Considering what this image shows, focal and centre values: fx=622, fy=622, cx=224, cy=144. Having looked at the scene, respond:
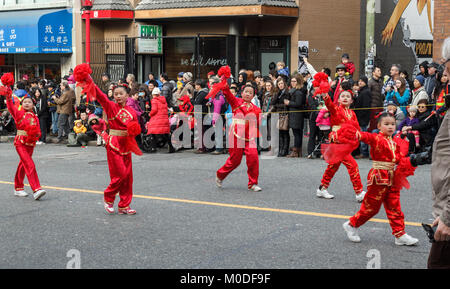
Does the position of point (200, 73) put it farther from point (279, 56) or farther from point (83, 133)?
point (83, 133)

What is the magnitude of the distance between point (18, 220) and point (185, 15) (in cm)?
1394

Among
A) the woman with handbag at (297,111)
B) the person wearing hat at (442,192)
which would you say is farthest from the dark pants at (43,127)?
the person wearing hat at (442,192)

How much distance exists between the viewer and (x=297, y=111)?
14.4 meters

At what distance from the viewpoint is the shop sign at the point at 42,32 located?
80.0 ft

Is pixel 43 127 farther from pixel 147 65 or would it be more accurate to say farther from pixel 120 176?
pixel 120 176

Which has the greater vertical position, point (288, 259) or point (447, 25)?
point (447, 25)

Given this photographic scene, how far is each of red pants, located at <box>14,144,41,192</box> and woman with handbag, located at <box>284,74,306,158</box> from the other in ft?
21.6

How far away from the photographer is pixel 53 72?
86.4ft

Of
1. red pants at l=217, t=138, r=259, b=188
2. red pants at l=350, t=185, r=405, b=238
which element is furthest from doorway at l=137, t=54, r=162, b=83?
red pants at l=350, t=185, r=405, b=238

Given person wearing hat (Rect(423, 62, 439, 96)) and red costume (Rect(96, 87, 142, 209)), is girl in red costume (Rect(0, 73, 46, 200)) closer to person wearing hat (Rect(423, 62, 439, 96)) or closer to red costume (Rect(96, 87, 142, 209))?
red costume (Rect(96, 87, 142, 209))

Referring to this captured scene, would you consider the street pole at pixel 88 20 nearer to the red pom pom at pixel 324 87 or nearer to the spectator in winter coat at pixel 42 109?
the spectator in winter coat at pixel 42 109

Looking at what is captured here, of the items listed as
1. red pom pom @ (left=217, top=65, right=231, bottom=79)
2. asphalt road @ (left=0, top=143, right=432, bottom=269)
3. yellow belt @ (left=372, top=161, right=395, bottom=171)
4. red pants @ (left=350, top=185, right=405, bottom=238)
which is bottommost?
asphalt road @ (left=0, top=143, right=432, bottom=269)

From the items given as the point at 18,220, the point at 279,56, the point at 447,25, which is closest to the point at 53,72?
the point at 279,56

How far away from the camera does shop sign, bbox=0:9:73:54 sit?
80.0 ft
